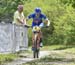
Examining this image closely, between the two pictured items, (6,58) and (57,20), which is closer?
(6,58)

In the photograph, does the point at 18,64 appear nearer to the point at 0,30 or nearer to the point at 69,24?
the point at 0,30

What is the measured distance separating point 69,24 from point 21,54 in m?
9.70

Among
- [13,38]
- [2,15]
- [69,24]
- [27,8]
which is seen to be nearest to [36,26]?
[13,38]

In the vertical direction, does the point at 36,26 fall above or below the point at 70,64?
above

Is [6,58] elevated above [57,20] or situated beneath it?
situated beneath

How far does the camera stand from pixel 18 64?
9.49 metres

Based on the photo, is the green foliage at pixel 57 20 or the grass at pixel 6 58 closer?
the grass at pixel 6 58

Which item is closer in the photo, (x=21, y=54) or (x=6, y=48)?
(x=6, y=48)

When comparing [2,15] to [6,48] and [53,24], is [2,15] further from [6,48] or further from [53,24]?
[6,48]

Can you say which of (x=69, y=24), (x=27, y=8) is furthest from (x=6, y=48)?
(x=27, y=8)

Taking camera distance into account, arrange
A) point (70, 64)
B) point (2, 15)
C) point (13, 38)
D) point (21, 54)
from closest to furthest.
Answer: point (70, 64) → point (13, 38) → point (21, 54) → point (2, 15)

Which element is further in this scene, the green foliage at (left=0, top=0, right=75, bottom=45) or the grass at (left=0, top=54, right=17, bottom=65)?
the green foliage at (left=0, top=0, right=75, bottom=45)

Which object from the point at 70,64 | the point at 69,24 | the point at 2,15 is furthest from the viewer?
the point at 2,15

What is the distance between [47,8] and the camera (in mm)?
23219
